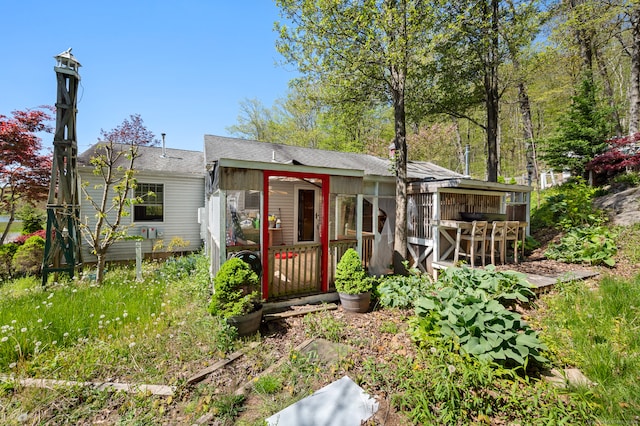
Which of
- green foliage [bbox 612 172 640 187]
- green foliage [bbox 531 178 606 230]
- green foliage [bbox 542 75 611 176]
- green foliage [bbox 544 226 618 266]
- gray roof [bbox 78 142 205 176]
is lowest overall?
green foliage [bbox 544 226 618 266]

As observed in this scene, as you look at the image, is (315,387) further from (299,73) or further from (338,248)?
(299,73)

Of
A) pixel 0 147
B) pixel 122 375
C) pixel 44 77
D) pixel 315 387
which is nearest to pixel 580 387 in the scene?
pixel 315 387

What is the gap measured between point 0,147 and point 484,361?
41.5ft

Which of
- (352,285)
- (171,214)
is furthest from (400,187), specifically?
(171,214)

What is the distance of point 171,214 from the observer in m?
9.51

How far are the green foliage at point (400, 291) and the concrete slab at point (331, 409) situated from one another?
2.41m

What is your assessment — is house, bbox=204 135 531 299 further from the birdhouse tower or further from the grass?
the birdhouse tower

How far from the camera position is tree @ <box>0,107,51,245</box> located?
7701mm

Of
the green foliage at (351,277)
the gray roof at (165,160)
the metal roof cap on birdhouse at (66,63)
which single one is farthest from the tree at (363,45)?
the gray roof at (165,160)

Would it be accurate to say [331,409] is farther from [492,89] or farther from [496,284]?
[492,89]

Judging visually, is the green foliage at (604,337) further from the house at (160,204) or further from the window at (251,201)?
the house at (160,204)

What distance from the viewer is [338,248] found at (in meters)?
5.94

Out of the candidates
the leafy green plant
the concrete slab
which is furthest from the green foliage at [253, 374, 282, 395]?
the leafy green plant

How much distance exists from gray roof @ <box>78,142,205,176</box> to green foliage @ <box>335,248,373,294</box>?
7.27 metres
